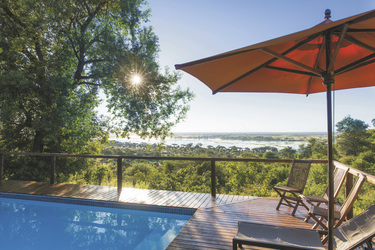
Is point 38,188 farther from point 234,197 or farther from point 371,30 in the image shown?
point 371,30

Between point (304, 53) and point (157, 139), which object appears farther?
point (157, 139)

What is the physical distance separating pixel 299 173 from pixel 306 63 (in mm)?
2314

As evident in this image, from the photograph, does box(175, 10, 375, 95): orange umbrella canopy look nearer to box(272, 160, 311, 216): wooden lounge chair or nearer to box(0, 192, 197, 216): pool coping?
box(272, 160, 311, 216): wooden lounge chair

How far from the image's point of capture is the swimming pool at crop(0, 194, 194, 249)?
13.5ft

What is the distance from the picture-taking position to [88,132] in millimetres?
10273

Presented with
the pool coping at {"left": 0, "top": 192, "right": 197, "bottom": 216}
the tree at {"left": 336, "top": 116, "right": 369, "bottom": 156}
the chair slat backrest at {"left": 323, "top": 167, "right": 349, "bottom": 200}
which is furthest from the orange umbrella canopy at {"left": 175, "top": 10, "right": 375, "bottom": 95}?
the tree at {"left": 336, "top": 116, "right": 369, "bottom": 156}

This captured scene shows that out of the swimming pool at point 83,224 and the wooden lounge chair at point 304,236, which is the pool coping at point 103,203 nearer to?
the swimming pool at point 83,224

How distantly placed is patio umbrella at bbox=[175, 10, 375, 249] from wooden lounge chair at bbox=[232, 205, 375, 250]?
17.8 inches

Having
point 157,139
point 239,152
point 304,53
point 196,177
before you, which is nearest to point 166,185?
point 196,177

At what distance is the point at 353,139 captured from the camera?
25.0 meters

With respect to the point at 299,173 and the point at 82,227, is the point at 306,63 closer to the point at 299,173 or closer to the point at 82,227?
the point at 299,173

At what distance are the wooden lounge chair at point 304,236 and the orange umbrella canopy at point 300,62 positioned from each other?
4.96 ft

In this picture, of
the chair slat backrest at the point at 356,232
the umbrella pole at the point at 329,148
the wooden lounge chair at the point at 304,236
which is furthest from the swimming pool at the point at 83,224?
the umbrella pole at the point at 329,148

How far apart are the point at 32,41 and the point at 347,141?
1108 inches
